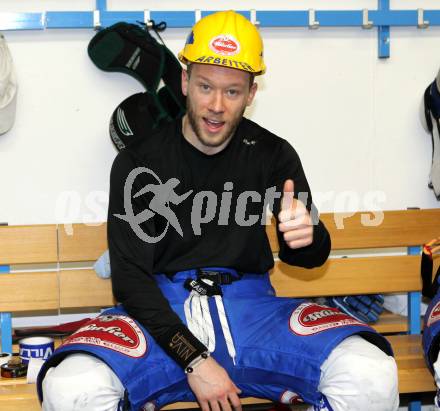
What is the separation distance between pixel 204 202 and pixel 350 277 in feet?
2.62

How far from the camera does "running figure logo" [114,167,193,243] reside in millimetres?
2068

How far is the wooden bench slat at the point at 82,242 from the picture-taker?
2.58m

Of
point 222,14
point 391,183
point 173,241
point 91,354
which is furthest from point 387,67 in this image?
point 91,354

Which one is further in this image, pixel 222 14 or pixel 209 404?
pixel 222 14

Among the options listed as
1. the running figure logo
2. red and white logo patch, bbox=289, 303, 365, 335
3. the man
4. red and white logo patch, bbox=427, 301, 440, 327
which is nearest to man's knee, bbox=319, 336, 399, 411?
the man

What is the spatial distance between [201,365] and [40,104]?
1.31 m

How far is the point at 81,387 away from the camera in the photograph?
1697 mm

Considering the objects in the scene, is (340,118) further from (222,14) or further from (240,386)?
(240,386)

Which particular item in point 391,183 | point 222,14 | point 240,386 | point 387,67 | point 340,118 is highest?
point 222,14

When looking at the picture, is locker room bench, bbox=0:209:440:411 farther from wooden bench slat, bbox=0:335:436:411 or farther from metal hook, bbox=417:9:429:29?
metal hook, bbox=417:9:429:29

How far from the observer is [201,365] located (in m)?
1.83

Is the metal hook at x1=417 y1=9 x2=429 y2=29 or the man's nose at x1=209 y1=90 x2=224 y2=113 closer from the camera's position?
the man's nose at x1=209 y1=90 x2=224 y2=113

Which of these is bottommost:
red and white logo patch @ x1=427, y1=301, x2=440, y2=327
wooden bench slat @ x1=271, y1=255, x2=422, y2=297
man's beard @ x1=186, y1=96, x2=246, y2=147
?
wooden bench slat @ x1=271, y1=255, x2=422, y2=297

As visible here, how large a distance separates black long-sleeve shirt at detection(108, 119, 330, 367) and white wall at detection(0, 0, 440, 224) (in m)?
0.64
